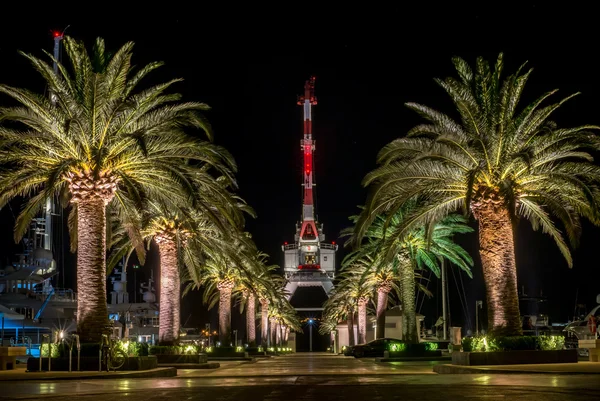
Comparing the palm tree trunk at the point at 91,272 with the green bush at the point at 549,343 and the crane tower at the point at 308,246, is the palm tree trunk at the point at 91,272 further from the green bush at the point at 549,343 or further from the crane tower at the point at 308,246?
the crane tower at the point at 308,246

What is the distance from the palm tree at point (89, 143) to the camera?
75.5 ft

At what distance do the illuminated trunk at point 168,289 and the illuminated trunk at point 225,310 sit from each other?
15696mm

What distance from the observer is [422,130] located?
84.7 ft

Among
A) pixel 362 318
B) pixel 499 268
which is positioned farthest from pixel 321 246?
pixel 499 268

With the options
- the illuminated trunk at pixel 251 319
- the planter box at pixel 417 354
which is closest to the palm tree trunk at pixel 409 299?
the planter box at pixel 417 354

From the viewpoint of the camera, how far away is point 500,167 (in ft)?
79.3

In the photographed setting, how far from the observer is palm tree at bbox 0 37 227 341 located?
23016 mm

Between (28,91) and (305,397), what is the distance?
1443cm

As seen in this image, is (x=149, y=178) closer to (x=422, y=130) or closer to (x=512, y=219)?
(x=422, y=130)

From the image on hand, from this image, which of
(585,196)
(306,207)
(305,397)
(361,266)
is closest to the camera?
(305,397)

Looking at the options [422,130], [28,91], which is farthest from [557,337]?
[28,91]

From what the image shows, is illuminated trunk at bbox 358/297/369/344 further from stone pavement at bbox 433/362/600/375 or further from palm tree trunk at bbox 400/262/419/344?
stone pavement at bbox 433/362/600/375

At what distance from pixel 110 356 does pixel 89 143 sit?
670cm

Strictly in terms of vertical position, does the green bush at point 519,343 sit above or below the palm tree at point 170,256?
below
